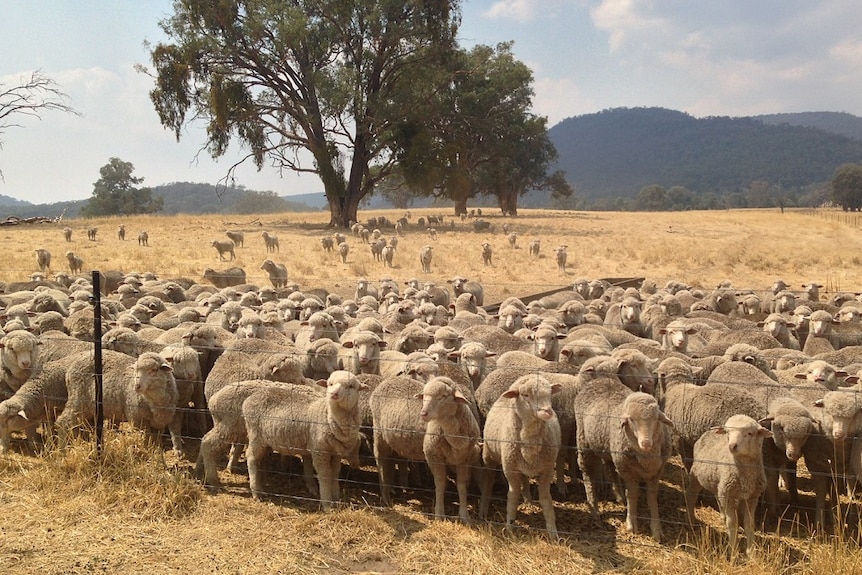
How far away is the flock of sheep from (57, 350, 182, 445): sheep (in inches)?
0.8

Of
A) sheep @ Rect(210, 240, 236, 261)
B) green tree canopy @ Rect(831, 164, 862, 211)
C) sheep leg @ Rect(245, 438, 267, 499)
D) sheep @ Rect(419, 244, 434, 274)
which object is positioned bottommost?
sheep leg @ Rect(245, 438, 267, 499)

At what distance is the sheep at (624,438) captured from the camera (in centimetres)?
571

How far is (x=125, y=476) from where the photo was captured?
629 centimetres

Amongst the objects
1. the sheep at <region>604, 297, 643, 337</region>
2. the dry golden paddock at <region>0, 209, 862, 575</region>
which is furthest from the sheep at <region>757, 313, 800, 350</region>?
the dry golden paddock at <region>0, 209, 862, 575</region>

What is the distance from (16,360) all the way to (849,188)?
336ft

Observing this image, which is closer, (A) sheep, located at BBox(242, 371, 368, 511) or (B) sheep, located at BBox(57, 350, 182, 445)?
(A) sheep, located at BBox(242, 371, 368, 511)

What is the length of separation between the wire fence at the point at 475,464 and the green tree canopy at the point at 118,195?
85.4 meters

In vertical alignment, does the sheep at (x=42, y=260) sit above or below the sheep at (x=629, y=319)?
above

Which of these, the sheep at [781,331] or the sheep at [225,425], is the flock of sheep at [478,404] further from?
the sheep at [781,331]

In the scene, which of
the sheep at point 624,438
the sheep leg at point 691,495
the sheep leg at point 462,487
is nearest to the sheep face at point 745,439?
the sheep at point 624,438

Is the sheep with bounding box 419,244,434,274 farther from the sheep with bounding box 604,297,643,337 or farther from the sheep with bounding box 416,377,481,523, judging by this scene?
the sheep with bounding box 416,377,481,523

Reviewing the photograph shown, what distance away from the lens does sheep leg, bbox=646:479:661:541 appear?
579 centimetres

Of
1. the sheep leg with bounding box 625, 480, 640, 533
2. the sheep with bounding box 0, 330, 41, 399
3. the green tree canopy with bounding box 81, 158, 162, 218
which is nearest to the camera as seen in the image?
the sheep leg with bounding box 625, 480, 640, 533

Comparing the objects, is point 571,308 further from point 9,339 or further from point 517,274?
point 517,274
